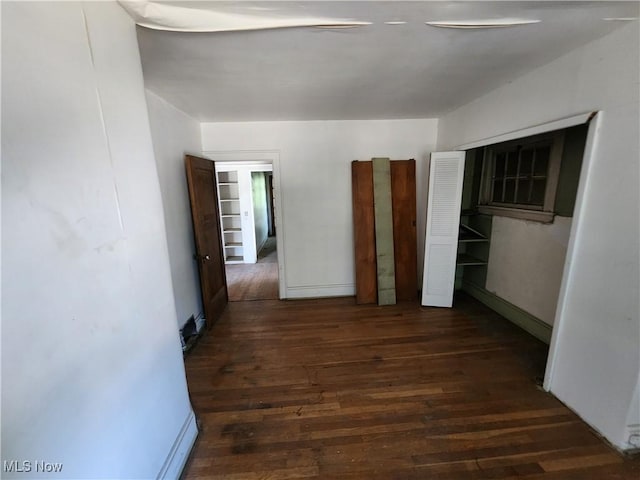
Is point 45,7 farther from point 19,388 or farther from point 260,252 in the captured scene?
point 260,252

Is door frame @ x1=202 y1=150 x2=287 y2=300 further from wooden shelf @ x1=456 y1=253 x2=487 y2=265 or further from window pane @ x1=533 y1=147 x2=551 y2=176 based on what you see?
window pane @ x1=533 y1=147 x2=551 y2=176

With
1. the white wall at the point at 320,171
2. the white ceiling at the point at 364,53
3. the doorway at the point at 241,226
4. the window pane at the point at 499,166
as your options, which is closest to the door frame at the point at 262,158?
the white wall at the point at 320,171

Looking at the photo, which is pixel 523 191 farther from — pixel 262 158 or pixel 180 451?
pixel 180 451

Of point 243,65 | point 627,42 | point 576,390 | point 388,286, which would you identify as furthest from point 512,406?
point 243,65

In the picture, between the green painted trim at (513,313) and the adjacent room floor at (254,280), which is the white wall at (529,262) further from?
the adjacent room floor at (254,280)

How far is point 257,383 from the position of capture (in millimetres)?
2105

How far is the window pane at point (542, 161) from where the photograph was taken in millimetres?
2585

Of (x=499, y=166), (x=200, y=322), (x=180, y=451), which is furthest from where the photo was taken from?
(x=499, y=166)

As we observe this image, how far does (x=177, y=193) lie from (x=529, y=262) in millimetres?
3724

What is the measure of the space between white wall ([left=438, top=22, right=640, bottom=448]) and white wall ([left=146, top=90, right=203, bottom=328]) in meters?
2.99

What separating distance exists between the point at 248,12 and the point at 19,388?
161cm

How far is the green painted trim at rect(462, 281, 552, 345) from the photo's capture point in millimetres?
2561

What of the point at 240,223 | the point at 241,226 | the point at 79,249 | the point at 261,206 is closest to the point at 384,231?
the point at 79,249

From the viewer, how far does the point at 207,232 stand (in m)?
3.00
